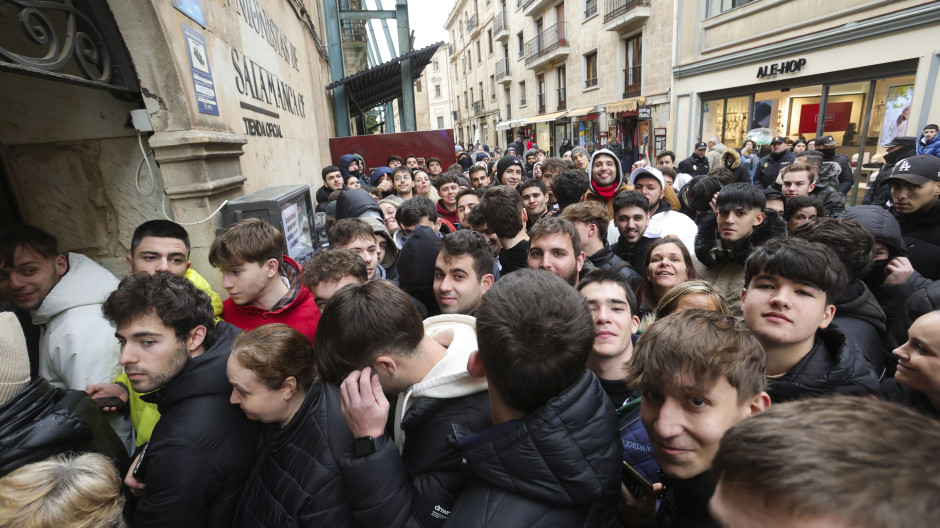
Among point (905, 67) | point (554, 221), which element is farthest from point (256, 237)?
point (905, 67)

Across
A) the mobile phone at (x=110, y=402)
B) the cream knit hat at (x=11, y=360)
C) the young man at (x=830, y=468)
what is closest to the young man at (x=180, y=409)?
the cream knit hat at (x=11, y=360)

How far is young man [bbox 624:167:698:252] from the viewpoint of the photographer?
11.3 ft

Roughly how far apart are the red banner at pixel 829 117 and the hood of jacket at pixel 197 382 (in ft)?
39.1

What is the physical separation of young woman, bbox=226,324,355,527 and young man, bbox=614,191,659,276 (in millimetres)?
2556

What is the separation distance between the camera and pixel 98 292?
2.07 m

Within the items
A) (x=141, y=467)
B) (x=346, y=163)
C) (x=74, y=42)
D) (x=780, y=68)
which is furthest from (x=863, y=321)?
(x=780, y=68)

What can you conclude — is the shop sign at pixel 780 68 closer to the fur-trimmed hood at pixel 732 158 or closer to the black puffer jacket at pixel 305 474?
the fur-trimmed hood at pixel 732 158

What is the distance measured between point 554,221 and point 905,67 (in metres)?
9.42

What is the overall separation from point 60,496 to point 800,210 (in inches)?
171

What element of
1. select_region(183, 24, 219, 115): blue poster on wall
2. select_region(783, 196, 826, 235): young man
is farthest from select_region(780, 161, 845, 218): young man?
select_region(183, 24, 219, 115): blue poster on wall

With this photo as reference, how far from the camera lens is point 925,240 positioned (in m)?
2.80

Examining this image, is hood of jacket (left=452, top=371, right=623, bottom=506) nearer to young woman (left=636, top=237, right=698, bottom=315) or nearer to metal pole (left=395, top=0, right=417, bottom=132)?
young woman (left=636, top=237, right=698, bottom=315)

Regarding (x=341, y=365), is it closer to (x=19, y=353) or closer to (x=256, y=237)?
(x=19, y=353)

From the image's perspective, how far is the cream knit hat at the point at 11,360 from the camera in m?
1.22
